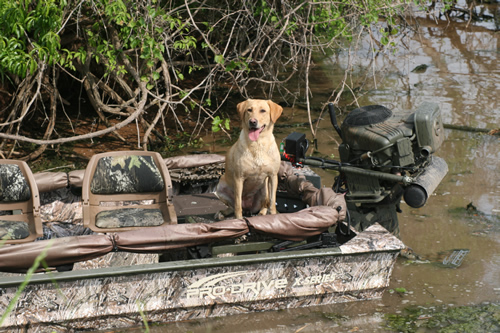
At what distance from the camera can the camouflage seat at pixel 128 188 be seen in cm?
608

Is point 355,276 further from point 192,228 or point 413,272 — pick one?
point 192,228

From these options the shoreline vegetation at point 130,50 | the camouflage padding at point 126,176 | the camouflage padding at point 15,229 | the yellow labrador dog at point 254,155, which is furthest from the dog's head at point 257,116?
the shoreline vegetation at point 130,50

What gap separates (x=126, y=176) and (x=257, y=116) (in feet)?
5.05

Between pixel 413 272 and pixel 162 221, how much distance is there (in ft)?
8.52

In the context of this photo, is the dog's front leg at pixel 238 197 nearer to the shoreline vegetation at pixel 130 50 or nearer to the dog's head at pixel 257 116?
the dog's head at pixel 257 116

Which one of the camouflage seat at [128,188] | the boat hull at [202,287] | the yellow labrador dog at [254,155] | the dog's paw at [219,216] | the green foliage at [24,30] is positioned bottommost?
the boat hull at [202,287]

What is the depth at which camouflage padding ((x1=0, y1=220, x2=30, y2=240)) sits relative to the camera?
5559 millimetres

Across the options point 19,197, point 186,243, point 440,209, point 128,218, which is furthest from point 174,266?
point 440,209

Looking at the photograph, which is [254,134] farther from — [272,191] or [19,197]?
[19,197]

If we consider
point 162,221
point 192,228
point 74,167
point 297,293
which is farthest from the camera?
point 74,167

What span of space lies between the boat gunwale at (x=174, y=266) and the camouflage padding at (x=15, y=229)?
0.91 metres

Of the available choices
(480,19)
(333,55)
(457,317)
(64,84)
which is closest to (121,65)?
(64,84)

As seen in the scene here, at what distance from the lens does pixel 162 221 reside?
603 cm

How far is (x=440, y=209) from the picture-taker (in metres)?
8.05
